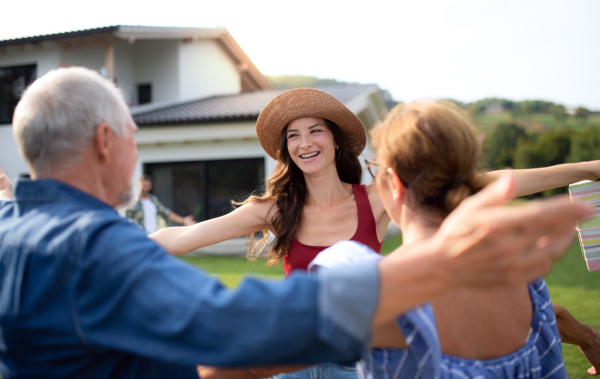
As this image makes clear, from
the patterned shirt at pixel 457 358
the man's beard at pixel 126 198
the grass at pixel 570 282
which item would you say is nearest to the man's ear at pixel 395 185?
the patterned shirt at pixel 457 358

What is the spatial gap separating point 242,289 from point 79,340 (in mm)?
431

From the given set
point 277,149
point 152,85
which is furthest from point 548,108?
point 277,149

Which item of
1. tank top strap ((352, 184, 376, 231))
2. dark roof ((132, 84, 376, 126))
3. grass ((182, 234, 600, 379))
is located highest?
dark roof ((132, 84, 376, 126))

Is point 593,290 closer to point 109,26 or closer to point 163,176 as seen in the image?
point 163,176

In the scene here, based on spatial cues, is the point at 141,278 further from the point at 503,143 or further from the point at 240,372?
the point at 503,143

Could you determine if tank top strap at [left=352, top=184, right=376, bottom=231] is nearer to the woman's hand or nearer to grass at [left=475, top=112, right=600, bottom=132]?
the woman's hand

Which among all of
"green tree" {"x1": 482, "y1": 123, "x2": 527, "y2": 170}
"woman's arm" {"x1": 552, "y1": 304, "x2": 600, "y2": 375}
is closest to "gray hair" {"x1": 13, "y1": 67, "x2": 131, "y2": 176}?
"woman's arm" {"x1": 552, "y1": 304, "x2": 600, "y2": 375}

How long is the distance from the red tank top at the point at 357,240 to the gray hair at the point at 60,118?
1563mm

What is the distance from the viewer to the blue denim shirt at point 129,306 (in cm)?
81

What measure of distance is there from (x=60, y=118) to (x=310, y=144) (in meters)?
1.84

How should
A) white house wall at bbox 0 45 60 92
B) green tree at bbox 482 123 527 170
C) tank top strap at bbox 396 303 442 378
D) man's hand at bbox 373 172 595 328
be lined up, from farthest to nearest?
1. green tree at bbox 482 123 527 170
2. white house wall at bbox 0 45 60 92
3. tank top strap at bbox 396 303 442 378
4. man's hand at bbox 373 172 595 328

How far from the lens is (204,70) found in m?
16.8

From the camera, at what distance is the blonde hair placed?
122cm

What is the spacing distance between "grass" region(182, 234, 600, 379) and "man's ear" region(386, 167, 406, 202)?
303cm
